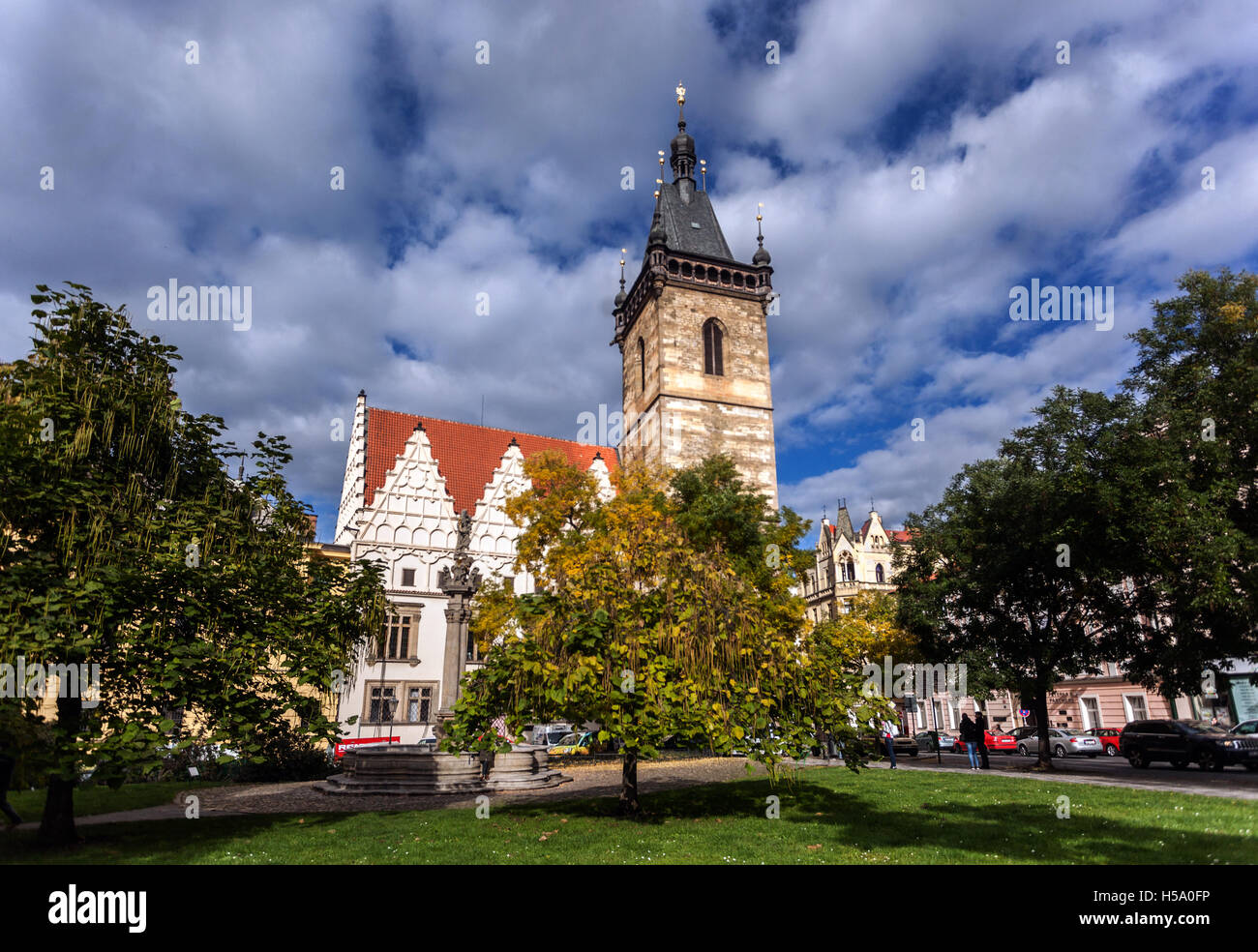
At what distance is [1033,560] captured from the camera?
18922mm

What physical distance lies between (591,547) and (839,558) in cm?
5960

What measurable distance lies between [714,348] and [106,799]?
40.9 metres

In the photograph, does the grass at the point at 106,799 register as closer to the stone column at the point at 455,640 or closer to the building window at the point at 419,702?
the stone column at the point at 455,640

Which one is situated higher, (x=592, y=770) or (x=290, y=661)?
(x=290, y=661)

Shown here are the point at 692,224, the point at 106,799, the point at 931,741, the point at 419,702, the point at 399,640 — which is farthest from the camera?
the point at 692,224

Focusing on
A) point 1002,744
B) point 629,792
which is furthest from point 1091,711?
point 629,792

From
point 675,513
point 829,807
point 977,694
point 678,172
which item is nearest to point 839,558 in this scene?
point 678,172

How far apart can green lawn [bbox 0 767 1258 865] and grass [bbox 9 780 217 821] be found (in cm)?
343

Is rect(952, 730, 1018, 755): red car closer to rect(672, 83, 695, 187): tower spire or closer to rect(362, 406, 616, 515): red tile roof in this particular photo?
rect(362, 406, 616, 515): red tile roof

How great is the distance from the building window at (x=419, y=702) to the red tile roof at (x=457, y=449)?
10347mm

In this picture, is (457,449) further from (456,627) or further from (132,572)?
(132,572)
